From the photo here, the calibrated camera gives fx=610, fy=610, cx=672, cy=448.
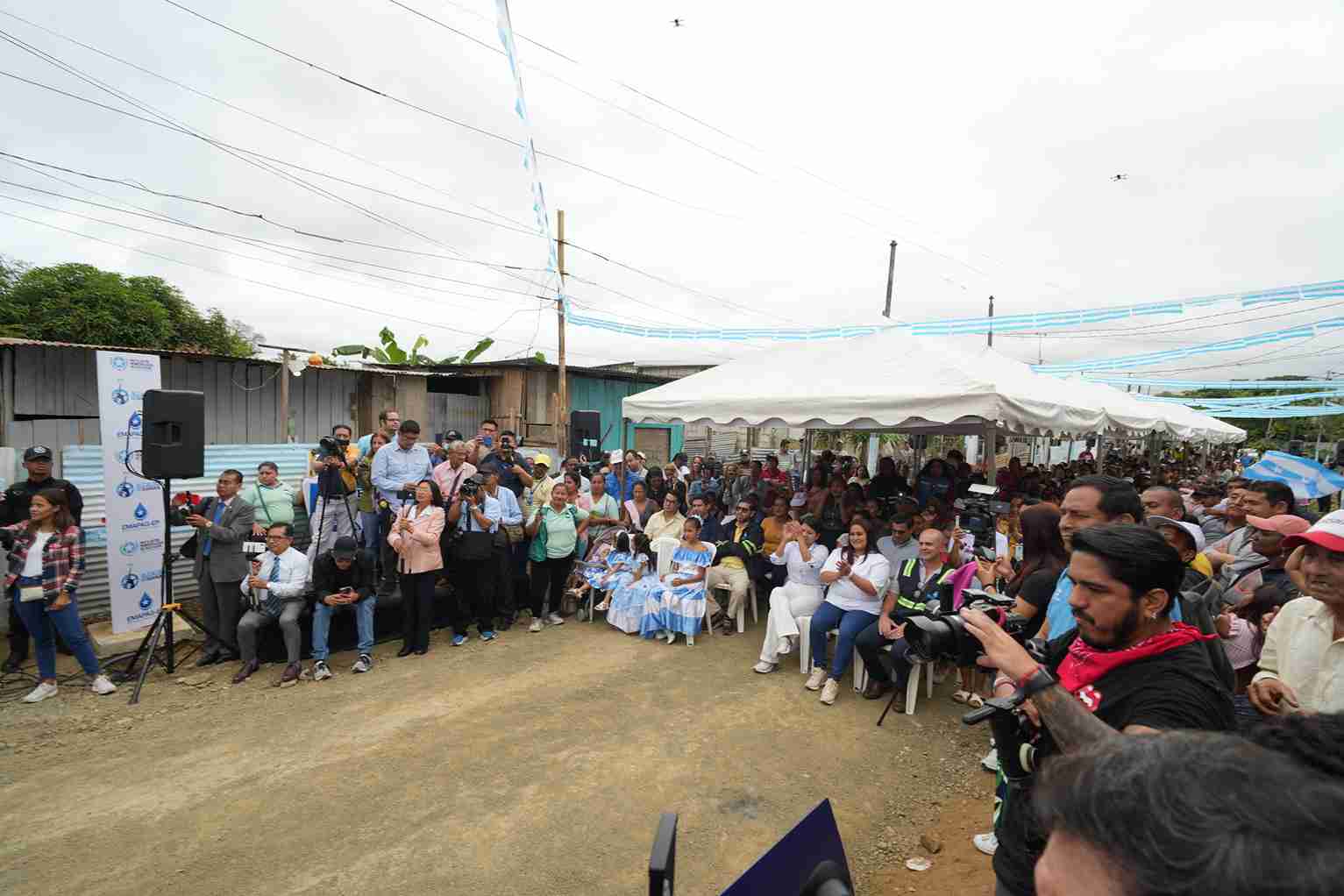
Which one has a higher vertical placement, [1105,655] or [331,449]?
[331,449]

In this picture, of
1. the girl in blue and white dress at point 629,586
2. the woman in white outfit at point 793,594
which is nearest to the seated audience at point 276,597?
the girl in blue and white dress at point 629,586

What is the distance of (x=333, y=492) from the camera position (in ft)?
18.7

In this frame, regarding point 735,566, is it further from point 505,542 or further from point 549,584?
point 505,542

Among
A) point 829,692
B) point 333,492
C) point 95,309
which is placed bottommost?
point 829,692

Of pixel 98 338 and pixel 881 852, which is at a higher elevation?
pixel 98 338

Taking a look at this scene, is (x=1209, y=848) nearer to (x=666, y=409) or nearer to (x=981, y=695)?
(x=981, y=695)

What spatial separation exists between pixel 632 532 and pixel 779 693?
2.64 m

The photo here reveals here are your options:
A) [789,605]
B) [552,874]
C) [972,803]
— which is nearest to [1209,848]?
[552,874]

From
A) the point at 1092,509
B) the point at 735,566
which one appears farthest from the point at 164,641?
the point at 1092,509

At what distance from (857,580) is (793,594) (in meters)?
0.78

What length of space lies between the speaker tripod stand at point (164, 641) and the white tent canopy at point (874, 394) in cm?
425

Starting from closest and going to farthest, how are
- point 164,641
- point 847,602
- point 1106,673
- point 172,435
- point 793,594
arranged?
point 1106,673 → point 172,435 → point 847,602 → point 164,641 → point 793,594

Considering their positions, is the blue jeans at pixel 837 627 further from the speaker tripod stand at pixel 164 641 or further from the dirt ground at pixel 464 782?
the speaker tripod stand at pixel 164 641

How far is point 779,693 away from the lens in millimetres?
4699
